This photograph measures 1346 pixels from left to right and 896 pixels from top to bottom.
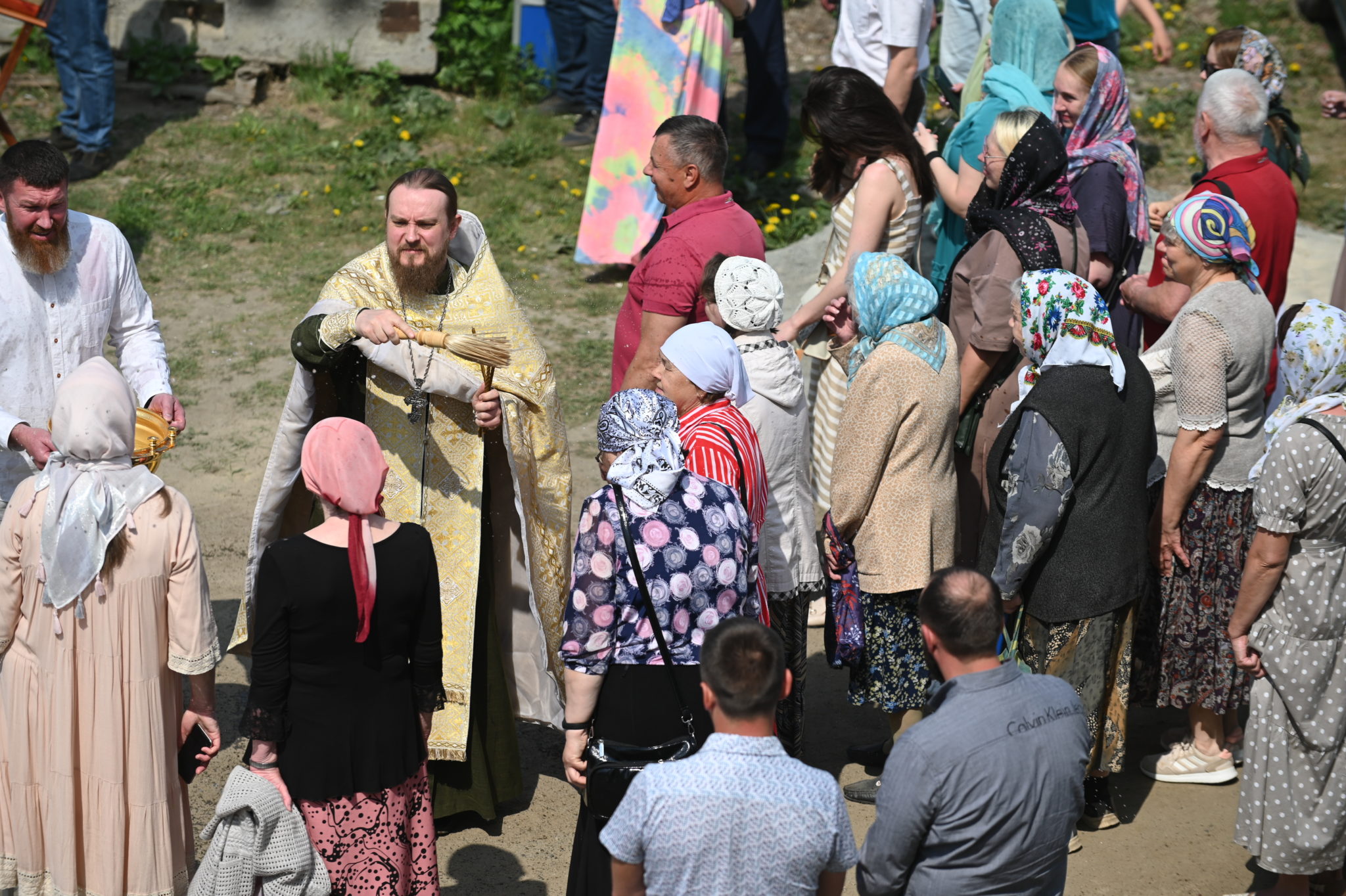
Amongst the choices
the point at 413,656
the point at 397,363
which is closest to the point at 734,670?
the point at 413,656

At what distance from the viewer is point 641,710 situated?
342 cm

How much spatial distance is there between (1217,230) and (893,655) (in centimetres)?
180

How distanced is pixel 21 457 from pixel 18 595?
1.06 meters

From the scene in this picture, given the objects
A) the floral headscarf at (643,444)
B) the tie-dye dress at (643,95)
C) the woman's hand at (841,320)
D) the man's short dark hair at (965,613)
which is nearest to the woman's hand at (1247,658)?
the man's short dark hair at (965,613)

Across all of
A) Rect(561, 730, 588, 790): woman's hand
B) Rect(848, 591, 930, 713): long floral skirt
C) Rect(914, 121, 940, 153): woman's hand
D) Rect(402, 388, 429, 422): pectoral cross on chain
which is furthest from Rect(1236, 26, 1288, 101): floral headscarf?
Rect(561, 730, 588, 790): woman's hand

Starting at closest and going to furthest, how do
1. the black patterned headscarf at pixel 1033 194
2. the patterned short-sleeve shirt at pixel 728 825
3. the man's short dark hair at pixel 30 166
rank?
the patterned short-sleeve shirt at pixel 728 825
the man's short dark hair at pixel 30 166
the black patterned headscarf at pixel 1033 194

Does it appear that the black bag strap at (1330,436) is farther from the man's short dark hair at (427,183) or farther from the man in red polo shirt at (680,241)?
the man's short dark hair at (427,183)

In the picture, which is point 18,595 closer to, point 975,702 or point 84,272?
point 84,272

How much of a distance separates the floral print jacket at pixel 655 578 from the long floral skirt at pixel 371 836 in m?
0.60

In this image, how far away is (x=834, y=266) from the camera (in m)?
5.62

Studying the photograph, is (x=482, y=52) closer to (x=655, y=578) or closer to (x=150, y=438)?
(x=150, y=438)

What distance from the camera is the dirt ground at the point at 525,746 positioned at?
4.43m

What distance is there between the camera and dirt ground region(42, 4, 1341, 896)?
174 inches

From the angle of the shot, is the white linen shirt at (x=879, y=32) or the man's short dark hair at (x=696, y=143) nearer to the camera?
the man's short dark hair at (x=696, y=143)
